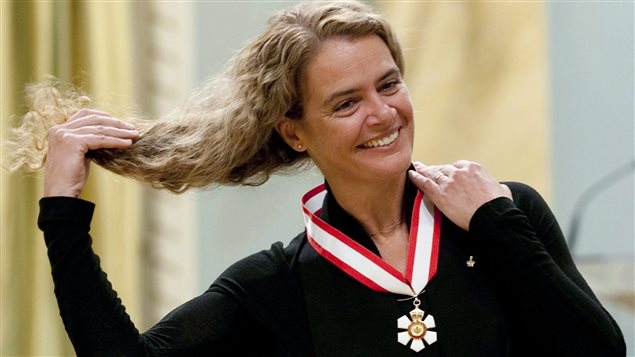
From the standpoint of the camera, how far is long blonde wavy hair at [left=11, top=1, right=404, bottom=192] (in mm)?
2080

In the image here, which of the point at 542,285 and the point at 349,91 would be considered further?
the point at 349,91

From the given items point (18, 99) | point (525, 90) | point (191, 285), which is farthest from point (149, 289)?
point (525, 90)

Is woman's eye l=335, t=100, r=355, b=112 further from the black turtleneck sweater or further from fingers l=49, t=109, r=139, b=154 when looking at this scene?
fingers l=49, t=109, r=139, b=154

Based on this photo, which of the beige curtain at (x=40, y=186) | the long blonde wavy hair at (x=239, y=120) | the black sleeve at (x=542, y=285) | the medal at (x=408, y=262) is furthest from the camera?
the beige curtain at (x=40, y=186)

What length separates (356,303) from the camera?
204cm

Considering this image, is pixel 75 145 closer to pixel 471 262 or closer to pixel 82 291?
pixel 82 291

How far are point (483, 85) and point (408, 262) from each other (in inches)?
55.1

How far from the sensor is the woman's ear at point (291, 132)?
2.15m

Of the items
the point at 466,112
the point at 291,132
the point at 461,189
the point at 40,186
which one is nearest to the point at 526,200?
the point at 461,189

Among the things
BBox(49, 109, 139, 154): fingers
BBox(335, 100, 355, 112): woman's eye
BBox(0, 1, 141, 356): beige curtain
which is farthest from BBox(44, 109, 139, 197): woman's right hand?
BBox(0, 1, 141, 356): beige curtain

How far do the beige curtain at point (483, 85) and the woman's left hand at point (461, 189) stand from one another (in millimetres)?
1257

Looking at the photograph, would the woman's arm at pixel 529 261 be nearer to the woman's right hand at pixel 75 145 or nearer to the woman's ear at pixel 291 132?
the woman's ear at pixel 291 132

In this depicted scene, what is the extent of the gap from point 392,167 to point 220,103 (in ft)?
1.40

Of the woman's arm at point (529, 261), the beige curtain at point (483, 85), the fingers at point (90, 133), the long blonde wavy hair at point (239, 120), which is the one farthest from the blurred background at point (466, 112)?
the woman's arm at point (529, 261)
